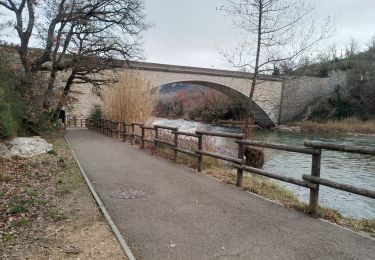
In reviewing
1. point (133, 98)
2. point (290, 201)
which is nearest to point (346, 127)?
point (133, 98)

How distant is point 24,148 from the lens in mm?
10273

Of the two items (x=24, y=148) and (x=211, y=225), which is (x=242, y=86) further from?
(x=211, y=225)

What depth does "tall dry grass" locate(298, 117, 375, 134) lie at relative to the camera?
36.5 metres

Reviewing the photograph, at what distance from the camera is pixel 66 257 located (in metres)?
3.61

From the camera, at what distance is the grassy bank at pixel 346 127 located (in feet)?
120

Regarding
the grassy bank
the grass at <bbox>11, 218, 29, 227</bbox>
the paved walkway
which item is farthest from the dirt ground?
the grassy bank

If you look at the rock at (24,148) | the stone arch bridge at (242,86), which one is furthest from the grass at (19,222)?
the stone arch bridge at (242,86)

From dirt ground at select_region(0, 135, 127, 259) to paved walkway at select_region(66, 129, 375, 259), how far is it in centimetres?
31

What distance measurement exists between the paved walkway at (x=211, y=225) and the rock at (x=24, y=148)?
3.54m

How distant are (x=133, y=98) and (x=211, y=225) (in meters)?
13.1

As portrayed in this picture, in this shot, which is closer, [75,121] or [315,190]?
[315,190]

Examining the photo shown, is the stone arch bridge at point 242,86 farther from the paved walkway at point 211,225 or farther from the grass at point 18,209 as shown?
the grass at point 18,209

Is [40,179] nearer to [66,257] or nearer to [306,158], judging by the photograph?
[66,257]

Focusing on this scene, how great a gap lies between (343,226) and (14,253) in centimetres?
389
